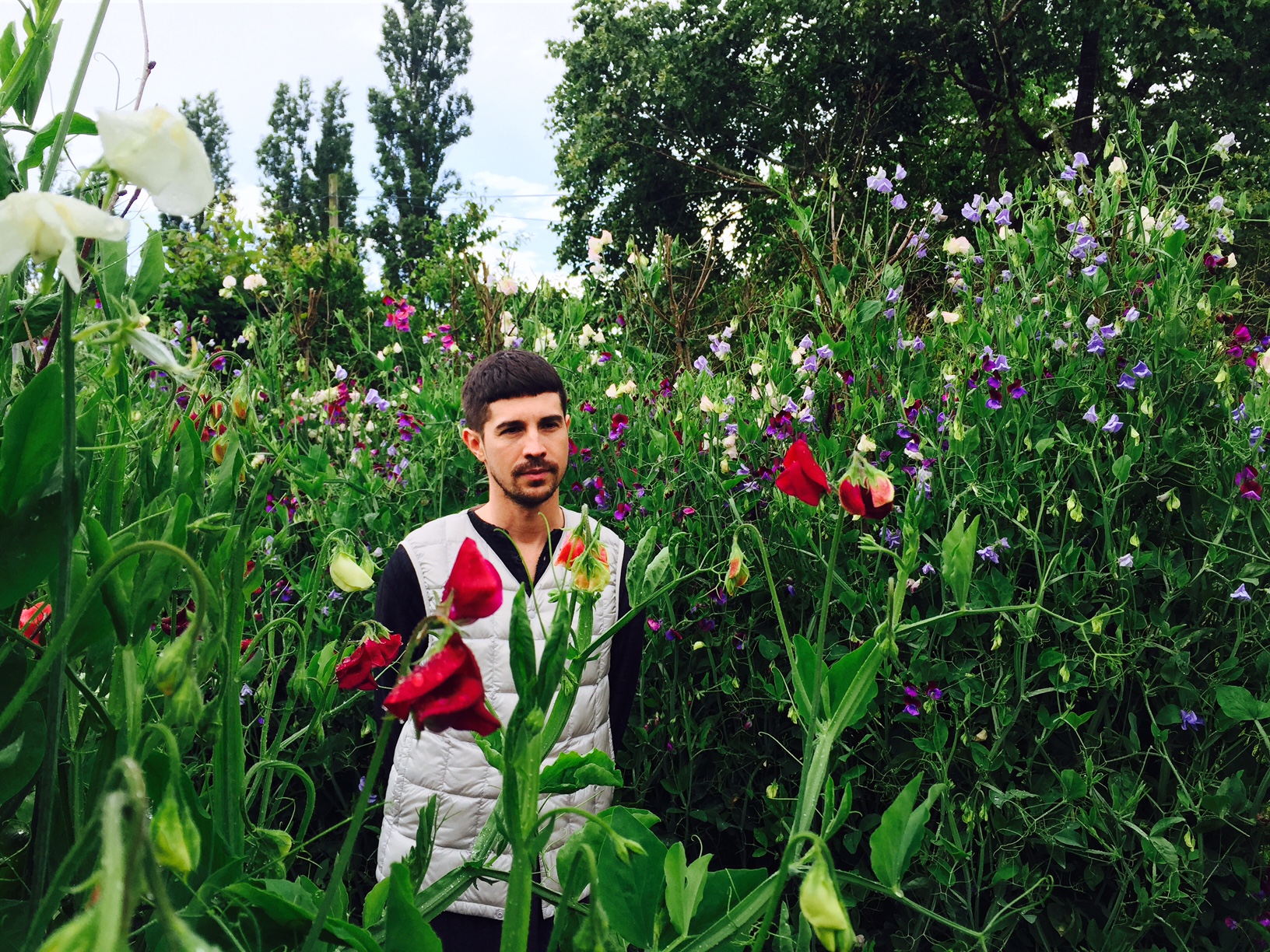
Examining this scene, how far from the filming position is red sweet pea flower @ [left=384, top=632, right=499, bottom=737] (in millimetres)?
374

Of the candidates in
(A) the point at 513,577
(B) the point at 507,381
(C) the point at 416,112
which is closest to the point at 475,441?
(B) the point at 507,381

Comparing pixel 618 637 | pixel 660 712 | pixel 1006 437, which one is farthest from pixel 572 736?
pixel 1006 437

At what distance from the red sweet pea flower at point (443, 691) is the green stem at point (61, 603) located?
0.13 m

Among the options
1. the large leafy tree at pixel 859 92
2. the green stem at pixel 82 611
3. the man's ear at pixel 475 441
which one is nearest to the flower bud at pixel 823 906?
the green stem at pixel 82 611

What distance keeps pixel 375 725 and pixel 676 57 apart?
48.5ft

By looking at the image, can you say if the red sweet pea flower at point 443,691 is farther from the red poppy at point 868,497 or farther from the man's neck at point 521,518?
the man's neck at point 521,518

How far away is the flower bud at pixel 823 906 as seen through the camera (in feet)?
1.18

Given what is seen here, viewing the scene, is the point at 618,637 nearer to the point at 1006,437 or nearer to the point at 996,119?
the point at 1006,437

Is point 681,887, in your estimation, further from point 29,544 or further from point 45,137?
point 45,137

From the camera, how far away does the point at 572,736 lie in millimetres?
1637

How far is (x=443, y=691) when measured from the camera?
38 centimetres

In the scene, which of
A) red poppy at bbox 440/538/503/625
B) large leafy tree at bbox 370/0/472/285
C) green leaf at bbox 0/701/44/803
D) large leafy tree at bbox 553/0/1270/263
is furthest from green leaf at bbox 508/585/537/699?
large leafy tree at bbox 370/0/472/285

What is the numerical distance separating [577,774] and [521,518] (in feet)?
3.90

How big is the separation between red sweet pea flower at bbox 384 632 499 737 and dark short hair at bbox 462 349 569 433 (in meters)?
1.33
